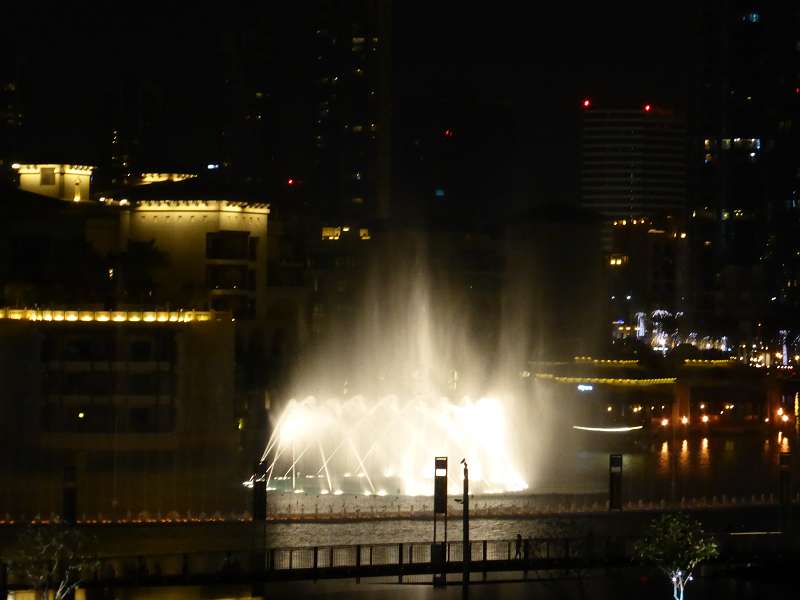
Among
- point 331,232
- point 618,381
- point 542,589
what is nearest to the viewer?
point 542,589

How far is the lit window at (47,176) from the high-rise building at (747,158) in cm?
7442

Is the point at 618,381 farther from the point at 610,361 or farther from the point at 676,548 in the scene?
the point at 676,548

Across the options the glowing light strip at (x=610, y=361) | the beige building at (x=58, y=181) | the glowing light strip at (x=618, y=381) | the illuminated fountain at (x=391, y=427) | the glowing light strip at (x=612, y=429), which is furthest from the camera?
the glowing light strip at (x=610, y=361)

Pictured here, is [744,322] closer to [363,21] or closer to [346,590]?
[363,21]

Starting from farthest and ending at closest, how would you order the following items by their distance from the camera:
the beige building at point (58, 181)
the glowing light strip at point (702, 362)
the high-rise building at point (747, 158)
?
1. the high-rise building at point (747, 158)
2. the glowing light strip at point (702, 362)
3. the beige building at point (58, 181)

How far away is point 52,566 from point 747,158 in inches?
5159

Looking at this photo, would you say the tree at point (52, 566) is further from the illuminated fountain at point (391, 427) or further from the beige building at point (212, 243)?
the beige building at point (212, 243)

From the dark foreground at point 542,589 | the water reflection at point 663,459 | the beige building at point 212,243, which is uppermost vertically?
the beige building at point 212,243

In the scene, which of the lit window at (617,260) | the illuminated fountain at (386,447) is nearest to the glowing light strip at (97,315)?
the illuminated fountain at (386,447)

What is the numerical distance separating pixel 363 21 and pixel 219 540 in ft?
398

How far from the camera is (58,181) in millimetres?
77562

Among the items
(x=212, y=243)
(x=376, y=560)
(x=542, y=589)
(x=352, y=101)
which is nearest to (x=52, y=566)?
(x=376, y=560)

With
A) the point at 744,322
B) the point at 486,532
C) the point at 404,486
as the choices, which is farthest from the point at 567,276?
the point at 486,532

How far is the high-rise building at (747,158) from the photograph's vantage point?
14362 centimetres
